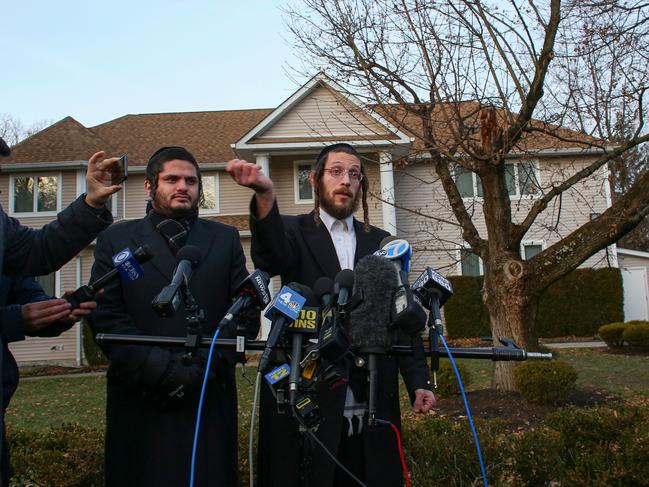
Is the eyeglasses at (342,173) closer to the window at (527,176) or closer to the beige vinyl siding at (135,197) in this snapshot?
the window at (527,176)

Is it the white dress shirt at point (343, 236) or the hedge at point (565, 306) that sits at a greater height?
the white dress shirt at point (343, 236)

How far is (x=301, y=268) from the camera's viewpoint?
3.04 metres

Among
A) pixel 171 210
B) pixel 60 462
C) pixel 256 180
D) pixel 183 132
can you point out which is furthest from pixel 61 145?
pixel 256 180

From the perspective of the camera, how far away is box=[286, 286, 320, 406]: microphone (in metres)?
1.90

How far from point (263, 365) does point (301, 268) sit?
1123 mm

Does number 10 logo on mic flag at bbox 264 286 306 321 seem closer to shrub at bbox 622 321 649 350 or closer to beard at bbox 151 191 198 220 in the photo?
beard at bbox 151 191 198 220

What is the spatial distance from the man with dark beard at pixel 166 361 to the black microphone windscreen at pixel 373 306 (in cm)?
83

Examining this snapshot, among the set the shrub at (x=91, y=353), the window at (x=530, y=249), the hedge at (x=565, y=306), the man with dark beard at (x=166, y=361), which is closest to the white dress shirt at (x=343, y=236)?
the man with dark beard at (x=166, y=361)

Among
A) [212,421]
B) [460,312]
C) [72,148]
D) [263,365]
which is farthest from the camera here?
[72,148]

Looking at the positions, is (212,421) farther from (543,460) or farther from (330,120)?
(330,120)

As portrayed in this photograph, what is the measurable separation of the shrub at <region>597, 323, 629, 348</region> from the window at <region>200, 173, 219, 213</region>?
12652mm

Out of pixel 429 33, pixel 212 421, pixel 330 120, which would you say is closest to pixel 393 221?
pixel 330 120

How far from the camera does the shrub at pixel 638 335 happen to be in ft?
54.8

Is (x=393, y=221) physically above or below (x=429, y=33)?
below
